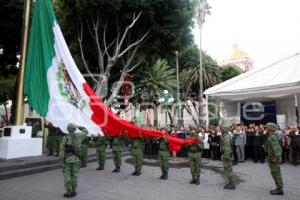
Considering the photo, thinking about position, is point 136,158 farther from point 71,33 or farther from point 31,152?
point 71,33

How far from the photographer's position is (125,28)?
19.8m

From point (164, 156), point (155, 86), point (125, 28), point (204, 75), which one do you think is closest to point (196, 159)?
point (164, 156)

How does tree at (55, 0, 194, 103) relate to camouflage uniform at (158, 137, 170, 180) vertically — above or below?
above

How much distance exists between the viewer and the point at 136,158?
11.4 meters

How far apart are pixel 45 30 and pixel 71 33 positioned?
806 centimetres

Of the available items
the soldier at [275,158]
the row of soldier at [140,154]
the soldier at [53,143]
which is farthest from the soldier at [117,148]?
the soldier at [275,158]

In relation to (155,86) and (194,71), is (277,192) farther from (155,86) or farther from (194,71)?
(194,71)

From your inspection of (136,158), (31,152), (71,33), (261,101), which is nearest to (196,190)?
(136,158)

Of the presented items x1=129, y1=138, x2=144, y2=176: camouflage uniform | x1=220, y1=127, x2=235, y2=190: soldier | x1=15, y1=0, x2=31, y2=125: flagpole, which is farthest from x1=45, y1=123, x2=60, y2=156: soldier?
x1=220, y1=127, x2=235, y2=190: soldier

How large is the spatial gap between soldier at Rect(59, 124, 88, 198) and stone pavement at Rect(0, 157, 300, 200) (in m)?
0.31

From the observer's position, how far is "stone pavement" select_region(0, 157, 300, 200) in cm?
817

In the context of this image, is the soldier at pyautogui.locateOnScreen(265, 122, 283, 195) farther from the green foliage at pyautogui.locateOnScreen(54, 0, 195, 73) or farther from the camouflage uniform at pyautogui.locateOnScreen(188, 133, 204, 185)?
the green foliage at pyautogui.locateOnScreen(54, 0, 195, 73)

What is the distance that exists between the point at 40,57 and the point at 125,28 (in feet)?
28.9

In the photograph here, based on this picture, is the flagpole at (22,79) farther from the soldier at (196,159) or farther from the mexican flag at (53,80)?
the soldier at (196,159)
